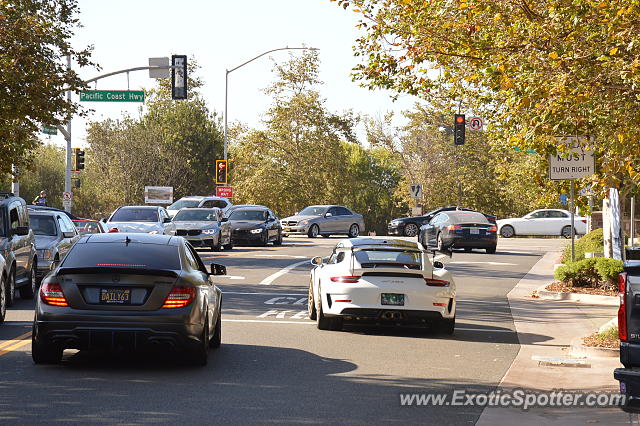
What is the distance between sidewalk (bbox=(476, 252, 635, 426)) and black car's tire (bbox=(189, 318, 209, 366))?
3.12 metres

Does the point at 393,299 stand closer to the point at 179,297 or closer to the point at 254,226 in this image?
the point at 179,297

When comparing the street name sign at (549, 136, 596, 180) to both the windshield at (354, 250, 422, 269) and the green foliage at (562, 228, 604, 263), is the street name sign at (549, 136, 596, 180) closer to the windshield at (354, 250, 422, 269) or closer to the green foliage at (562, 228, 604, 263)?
the green foliage at (562, 228, 604, 263)

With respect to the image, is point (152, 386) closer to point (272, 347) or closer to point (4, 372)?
point (4, 372)

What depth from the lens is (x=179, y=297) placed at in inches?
423

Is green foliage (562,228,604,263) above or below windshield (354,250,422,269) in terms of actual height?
below

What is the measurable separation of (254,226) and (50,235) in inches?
750

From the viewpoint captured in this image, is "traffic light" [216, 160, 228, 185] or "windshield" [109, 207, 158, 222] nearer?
"windshield" [109, 207, 158, 222]

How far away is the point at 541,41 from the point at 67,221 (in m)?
12.2

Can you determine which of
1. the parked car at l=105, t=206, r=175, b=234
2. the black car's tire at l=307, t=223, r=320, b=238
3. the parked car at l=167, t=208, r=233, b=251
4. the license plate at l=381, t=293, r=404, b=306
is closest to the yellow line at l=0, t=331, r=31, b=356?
the license plate at l=381, t=293, r=404, b=306

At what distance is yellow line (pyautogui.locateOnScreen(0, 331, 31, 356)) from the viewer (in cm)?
1212

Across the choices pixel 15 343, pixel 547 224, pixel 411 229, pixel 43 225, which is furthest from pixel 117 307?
pixel 547 224

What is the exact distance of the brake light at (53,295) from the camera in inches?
416

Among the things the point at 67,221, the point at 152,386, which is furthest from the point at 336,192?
the point at 152,386

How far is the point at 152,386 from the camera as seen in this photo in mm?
9812
